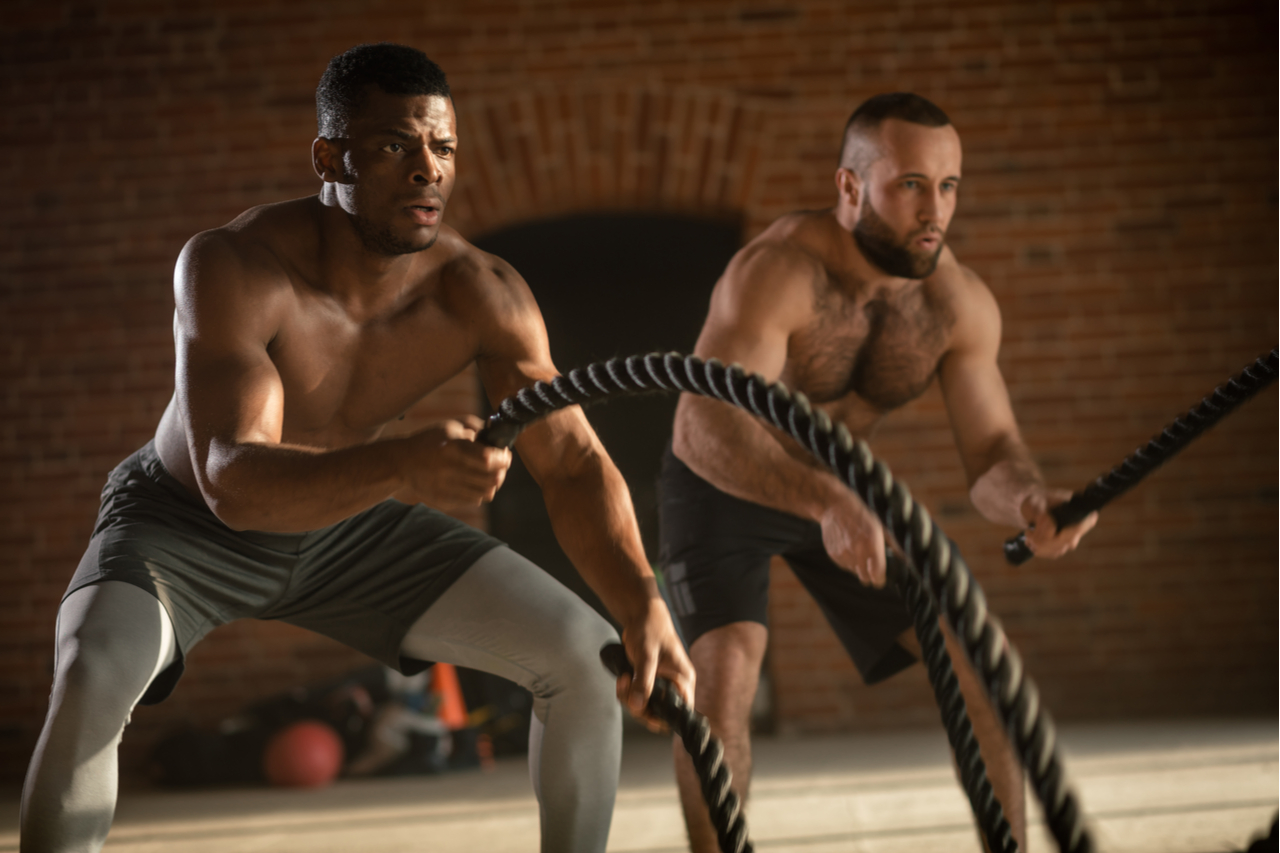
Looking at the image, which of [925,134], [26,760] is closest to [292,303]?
[925,134]

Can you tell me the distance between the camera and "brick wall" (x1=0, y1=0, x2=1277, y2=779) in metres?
4.12

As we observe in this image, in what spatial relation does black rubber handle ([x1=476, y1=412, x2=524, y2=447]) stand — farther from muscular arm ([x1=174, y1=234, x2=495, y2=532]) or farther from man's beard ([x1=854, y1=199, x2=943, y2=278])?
man's beard ([x1=854, y1=199, x2=943, y2=278])

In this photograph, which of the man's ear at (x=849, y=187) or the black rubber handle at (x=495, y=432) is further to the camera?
the man's ear at (x=849, y=187)

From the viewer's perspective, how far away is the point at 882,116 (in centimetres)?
213

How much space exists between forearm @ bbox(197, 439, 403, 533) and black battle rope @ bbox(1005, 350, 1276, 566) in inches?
46.7

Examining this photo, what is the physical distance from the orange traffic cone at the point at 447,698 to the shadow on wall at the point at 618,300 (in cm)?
61

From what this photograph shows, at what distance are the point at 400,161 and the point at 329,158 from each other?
0.46 ft

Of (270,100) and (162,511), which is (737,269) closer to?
(162,511)

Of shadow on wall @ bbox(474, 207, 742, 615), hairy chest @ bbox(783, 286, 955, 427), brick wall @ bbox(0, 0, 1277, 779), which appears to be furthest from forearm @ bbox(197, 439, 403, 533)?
shadow on wall @ bbox(474, 207, 742, 615)

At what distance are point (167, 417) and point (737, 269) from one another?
1.09m

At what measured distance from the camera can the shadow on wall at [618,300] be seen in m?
4.25

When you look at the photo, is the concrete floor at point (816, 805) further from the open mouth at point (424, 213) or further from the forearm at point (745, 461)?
the open mouth at point (424, 213)

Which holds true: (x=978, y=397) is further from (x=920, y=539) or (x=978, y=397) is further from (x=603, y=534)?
(x=920, y=539)

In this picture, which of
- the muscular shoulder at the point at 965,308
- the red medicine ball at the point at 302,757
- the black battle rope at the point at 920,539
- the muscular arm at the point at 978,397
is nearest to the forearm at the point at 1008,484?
the muscular arm at the point at 978,397
